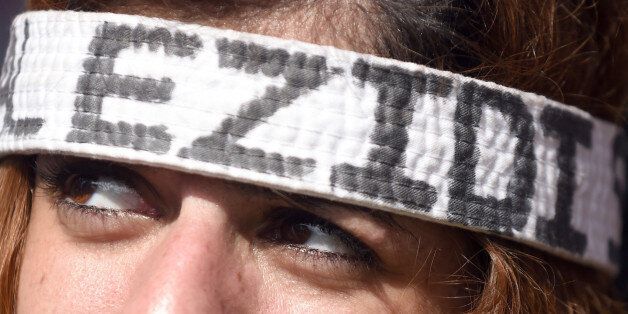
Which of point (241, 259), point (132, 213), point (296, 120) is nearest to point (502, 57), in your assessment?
point (296, 120)

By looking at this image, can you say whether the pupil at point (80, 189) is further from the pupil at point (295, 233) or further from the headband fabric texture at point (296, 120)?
the pupil at point (295, 233)

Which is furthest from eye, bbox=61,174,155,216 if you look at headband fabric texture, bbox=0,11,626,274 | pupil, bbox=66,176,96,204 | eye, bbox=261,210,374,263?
eye, bbox=261,210,374,263

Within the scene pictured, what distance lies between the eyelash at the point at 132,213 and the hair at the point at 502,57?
4.4 inches

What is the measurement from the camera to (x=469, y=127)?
1279mm

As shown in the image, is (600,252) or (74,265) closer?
(74,265)

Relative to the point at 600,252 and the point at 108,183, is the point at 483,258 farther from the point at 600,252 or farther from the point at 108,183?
the point at 108,183

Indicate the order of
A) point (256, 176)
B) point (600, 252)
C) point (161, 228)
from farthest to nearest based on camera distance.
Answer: point (600, 252)
point (161, 228)
point (256, 176)

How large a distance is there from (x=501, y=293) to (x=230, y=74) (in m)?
0.57

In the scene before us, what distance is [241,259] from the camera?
4.15 ft

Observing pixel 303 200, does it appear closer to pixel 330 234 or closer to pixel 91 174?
pixel 330 234

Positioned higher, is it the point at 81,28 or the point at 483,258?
the point at 81,28

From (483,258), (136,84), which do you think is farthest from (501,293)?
(136,84)

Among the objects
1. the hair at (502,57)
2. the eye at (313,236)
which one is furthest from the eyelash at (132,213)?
the hair at (502,57)

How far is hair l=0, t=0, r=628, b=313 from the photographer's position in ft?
4.24
